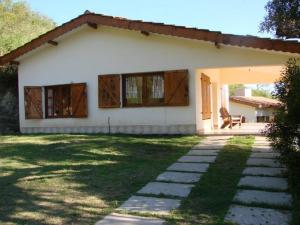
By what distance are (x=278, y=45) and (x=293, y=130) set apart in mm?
6601

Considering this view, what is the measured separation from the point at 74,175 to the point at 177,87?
7.26 m

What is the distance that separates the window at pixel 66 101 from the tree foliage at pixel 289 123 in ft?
32.9

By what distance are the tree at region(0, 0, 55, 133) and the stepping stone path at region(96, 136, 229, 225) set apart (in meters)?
11.2

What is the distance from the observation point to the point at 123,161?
831 centimetres

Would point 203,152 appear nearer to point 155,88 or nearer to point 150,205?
point 150,205

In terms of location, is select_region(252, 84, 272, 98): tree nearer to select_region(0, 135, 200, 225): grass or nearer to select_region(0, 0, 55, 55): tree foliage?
select_region(0, 0, 55, 55): tree foliage

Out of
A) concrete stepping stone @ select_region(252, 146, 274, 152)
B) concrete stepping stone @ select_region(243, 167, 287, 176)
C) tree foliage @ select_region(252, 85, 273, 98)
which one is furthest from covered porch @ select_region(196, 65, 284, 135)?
tree foliage @ select_region(252, 85, 273, 98)

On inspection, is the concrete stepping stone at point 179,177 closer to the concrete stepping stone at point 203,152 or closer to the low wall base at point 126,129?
the concrete stepping stone at point 203,152

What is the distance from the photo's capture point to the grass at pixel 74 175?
16.1ft

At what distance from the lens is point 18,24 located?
89.5 feet

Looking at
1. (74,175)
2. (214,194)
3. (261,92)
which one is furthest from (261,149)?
(261,92)

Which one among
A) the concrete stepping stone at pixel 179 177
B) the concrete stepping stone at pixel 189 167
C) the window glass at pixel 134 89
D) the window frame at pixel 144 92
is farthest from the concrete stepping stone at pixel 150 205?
the window glass at pixel 134 89

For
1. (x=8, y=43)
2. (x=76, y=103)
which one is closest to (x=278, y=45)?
(x=76, y=103)

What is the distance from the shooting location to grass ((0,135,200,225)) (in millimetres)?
4918
